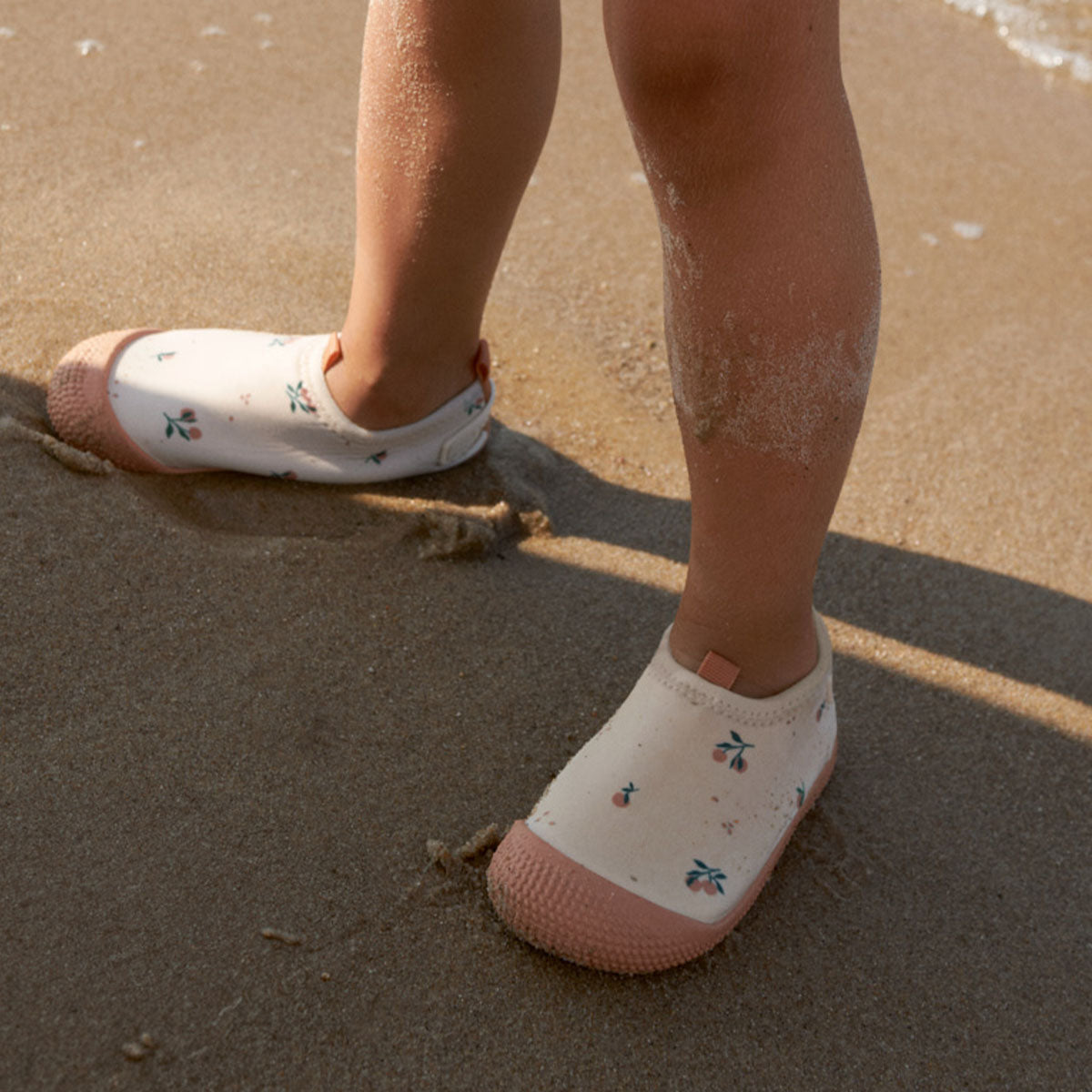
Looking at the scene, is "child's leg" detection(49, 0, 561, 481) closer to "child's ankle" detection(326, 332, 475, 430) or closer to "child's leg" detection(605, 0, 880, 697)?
"child's ankle" detection(326, 332, 475, 430)

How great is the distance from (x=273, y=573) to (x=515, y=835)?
513 millimetres

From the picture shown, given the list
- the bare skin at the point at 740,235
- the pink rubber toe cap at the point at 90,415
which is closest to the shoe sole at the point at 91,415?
the pink rubber toe cap at the point at 90,415

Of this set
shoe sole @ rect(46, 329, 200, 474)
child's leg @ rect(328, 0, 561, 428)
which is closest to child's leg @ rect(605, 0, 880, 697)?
child's leg @ rect(328, 0, 561, 428)

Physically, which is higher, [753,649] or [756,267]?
[756,267]

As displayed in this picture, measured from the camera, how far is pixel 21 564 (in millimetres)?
1369

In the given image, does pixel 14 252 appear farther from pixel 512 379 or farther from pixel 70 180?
pixel 512 379

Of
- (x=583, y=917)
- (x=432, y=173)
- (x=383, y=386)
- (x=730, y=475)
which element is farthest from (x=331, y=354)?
(x=583, y=917)

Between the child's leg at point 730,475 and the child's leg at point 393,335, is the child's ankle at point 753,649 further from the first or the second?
the child's leg at point 393,335

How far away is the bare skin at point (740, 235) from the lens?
0.90m

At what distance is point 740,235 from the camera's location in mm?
967

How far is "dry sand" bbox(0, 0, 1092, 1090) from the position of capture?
1.04 metres

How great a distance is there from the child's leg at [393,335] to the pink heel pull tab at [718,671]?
24.3 inches

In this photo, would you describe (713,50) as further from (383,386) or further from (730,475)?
(383,386)

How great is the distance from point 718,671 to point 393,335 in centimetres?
66
